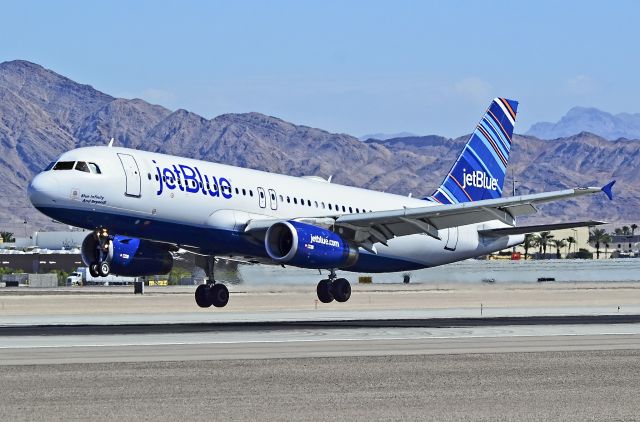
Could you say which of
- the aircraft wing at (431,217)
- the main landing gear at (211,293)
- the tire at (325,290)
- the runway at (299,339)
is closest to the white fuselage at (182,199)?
the aircraft wing at (431,217)

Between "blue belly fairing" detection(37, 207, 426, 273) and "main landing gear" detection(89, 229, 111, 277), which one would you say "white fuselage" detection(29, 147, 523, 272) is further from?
"main landing gear" detection(89, 229, 111, 277)

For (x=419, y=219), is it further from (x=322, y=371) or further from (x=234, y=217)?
(x=322, y=371)

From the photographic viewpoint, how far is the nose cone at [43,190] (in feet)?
149

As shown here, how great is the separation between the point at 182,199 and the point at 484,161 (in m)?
Answer: 23.0

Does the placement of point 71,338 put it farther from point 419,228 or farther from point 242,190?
point 419,228

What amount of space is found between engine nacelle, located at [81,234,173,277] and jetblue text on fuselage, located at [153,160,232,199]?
4002mm

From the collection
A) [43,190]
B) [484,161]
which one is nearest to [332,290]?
[43,190]

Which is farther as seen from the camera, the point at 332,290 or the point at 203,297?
the point at 203,297

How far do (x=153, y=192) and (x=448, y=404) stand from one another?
2807 centimetres

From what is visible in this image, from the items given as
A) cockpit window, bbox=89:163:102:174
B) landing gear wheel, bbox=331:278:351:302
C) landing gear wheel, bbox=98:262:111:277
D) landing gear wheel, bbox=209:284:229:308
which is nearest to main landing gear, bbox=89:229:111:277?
landing gear wheel, bbox=98:262:111:277

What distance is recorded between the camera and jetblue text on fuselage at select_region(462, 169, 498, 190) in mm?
65625

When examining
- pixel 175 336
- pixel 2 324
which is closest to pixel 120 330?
pixel 175 336

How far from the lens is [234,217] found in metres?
50.3

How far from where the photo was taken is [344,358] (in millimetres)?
29516
